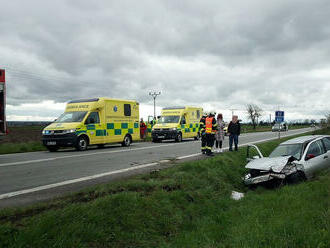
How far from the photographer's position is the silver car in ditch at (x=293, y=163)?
293 inches

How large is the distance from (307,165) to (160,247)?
18.4 ft

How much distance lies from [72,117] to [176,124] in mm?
8329

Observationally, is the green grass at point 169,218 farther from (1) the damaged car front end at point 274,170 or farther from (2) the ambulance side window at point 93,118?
(2) the ambulance side window at point 93,118

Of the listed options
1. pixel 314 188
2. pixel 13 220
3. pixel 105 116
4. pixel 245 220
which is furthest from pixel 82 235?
pixel 105 116

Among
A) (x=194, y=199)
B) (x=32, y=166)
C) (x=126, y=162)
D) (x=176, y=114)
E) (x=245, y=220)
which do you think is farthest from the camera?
(x=176, y=114)

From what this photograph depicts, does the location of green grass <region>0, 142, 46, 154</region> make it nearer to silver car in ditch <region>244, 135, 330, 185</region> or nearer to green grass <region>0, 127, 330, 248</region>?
green grass <region>0, 127, 330, 248</region>

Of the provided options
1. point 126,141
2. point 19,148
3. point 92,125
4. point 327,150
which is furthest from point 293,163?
point 19,148

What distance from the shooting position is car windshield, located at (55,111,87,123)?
14508 millimetres

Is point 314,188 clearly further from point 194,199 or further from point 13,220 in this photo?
point 13,220

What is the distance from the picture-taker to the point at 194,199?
6.07 m

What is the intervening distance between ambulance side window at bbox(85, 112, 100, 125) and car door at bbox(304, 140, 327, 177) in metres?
10.0

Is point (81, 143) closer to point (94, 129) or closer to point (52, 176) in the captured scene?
point (94, 129)

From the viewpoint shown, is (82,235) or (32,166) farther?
(32,166)

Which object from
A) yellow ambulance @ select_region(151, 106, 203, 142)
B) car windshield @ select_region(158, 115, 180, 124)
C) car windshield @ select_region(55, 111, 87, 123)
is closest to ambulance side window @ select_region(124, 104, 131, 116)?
car windshield @ select_region(55, 111, 87, 123)
